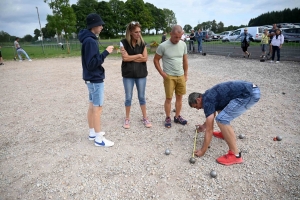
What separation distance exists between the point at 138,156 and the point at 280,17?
61.9 m

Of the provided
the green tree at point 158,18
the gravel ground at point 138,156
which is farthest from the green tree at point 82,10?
the gravel ground at point 138,156

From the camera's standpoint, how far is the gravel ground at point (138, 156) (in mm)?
2824

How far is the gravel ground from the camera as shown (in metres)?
2.82

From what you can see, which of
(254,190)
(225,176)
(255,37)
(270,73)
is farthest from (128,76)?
(255,37)

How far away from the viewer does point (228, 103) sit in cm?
325

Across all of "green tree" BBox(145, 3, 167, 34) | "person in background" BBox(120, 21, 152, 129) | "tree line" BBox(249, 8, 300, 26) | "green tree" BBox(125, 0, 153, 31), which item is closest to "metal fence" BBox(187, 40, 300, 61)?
"person in background" BBox(120, 21, 152, 129)

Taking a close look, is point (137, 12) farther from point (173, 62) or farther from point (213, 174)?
point (213, 174)

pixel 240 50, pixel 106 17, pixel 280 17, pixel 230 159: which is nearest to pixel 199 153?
pixel 230 159

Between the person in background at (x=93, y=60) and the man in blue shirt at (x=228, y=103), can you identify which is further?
the person in background at (x=93, y=60)

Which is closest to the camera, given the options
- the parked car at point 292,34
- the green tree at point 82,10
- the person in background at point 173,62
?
the person in background at point 173,62

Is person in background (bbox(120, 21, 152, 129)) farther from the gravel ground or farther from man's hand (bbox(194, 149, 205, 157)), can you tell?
man's hand (bbox(194, 149, 205, 157))

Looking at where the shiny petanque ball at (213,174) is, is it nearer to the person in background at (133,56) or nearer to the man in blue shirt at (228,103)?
the man in blue shirt at (228,103)

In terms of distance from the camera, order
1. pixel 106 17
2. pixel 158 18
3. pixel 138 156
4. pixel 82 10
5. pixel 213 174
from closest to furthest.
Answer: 1. pixel 213 174
2. pixel 138 156
3. pixel 82 10
4. pixel 106 17
5. pixel 158 18

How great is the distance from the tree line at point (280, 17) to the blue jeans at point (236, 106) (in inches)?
2149
